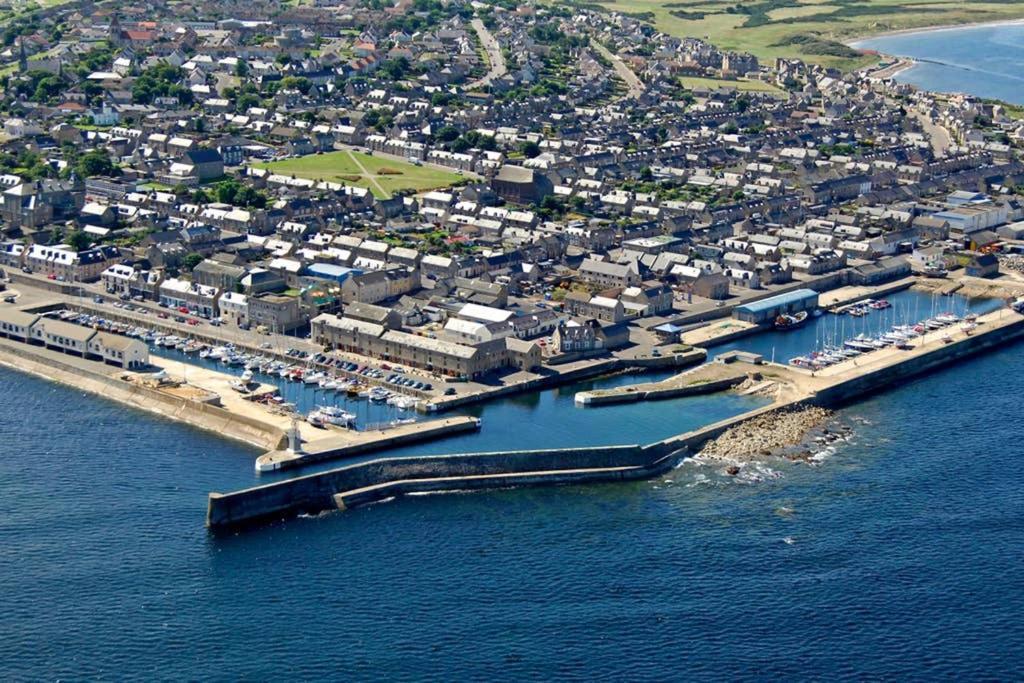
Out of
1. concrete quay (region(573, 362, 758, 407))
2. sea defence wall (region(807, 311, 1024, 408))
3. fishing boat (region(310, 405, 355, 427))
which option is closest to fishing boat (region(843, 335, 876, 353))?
sea defence wall (region(807, 311, 1024, 408))

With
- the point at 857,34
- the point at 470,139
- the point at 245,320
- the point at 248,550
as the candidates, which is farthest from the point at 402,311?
the point at 857,34

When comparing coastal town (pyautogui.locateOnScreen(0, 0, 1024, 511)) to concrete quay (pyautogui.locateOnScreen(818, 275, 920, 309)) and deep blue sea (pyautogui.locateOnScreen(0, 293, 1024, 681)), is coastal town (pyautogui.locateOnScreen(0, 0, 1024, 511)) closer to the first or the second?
concrete quay (pyautogui.locateOnScreen(818, 275, 920, 309))

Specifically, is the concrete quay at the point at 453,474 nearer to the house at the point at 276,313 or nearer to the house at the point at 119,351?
the house at the point at 119,351

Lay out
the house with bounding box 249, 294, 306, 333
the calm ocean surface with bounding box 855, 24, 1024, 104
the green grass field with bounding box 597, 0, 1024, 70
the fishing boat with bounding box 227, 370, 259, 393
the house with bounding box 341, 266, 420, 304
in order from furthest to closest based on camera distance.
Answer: the green grass field with bounding box 597, 0, 1024, 70, the calm ocean surface with bounding box 855, 24, 1024, 104, the house with bounding box 341, 266, 420, 304, the house with bounding box 249, 294, 306, 333, the fishing boat with bounding box 227, 370, 259, 393

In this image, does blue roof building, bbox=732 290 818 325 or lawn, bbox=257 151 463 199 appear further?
lawn, bbox=257 151 463 199

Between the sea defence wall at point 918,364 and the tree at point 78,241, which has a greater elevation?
the tree at point 78,241

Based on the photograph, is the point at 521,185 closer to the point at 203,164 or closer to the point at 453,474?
the point at 203,164

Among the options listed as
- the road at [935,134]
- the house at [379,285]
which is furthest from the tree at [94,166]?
the road at [935,134]
